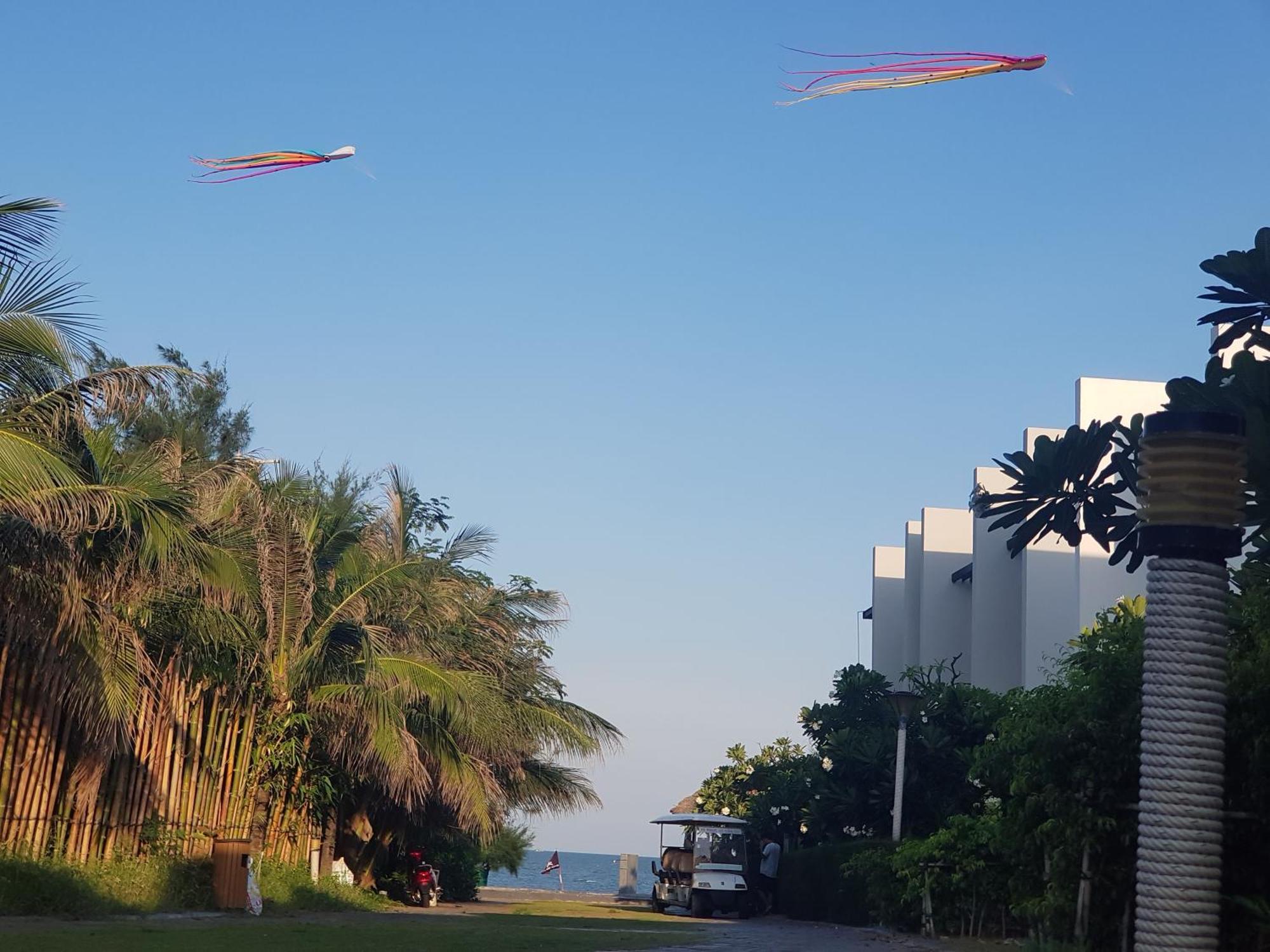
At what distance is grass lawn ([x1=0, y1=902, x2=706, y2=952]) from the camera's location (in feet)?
40.4

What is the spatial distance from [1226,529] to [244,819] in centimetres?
1610

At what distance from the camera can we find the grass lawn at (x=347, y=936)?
1230 centimetres

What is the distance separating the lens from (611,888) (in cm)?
12294

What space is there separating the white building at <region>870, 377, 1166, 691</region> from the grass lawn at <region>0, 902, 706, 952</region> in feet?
24.0

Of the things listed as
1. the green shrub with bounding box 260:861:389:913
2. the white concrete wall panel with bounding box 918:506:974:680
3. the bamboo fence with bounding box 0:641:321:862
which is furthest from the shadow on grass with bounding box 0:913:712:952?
the white concrete wall panel with bounding box 918:506:974:680

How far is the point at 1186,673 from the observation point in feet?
24.6

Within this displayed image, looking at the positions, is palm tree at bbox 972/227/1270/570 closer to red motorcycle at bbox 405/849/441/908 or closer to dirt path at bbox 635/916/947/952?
dirt path at bbox 635/916/947/952

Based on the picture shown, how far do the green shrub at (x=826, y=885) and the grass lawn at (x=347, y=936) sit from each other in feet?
10.9

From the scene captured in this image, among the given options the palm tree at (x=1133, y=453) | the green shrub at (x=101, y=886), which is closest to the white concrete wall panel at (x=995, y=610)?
the green shrub at (x=101, y=886)

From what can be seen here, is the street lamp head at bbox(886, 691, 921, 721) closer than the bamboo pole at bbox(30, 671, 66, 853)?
No

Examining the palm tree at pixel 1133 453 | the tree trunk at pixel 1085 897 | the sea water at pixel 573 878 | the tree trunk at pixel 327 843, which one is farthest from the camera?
Result: the sea water at pixel 573 878

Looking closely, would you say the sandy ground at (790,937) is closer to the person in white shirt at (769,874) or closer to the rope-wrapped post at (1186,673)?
the person in white shirt at (769,874)

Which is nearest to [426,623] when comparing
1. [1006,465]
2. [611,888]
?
[1006,465]

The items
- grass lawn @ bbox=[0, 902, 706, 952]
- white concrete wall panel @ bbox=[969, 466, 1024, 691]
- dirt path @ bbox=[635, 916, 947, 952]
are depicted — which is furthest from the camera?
white concrete wall panel @ bbox=[969, 466, 1024, 691]
